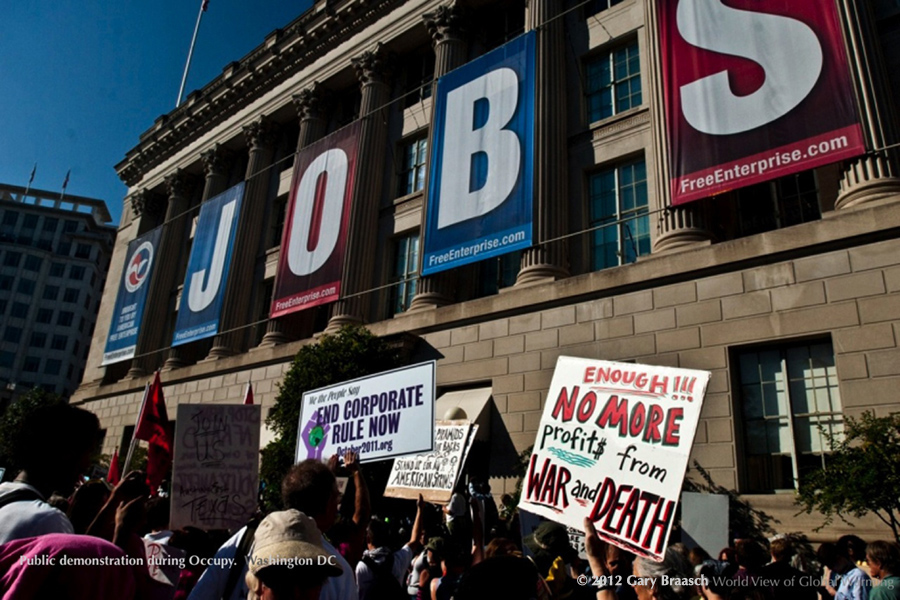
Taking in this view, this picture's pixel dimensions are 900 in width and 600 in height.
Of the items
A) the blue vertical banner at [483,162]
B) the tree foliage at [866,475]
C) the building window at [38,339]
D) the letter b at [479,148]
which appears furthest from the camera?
the building window at [38,339]

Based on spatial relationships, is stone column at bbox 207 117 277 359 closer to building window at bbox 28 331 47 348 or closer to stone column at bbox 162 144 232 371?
stone column at bbox 162 144 232 371

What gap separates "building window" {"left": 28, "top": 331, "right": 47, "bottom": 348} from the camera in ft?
286

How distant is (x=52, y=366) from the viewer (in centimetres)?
8731

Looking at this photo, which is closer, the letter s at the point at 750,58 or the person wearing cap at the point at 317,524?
the person wearing cap at the point at 317,524

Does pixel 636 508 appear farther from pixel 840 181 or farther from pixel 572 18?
pixel 572 18

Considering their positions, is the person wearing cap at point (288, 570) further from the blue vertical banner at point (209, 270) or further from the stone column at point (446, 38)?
the blue vertical banner at point (209, 270)

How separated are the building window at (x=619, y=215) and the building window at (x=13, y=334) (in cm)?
9364

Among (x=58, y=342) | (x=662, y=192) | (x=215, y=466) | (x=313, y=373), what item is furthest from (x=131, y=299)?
(x=58, y=342)

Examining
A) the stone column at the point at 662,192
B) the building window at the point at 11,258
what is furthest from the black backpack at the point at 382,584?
the building window at the point at 11,258

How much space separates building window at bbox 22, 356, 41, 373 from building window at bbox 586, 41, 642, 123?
92388 millimetres

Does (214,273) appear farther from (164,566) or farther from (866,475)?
(866,475)

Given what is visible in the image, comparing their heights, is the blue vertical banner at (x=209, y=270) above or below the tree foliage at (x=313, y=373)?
above

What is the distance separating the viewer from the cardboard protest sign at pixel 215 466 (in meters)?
6.83

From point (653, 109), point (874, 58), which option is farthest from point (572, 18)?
point (874, 58)
